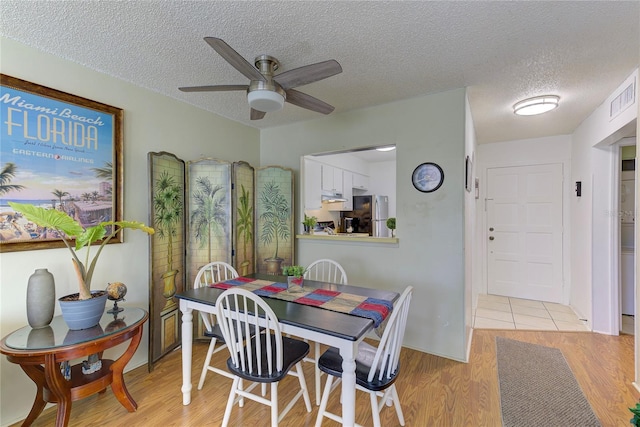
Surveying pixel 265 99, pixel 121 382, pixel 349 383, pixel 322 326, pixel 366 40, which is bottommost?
pixel 121 382

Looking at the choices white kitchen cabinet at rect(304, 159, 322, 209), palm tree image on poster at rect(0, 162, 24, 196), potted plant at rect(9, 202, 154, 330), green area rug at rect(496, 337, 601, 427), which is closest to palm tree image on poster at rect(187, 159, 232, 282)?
potted plant at rect(9, 202, 154, 330)

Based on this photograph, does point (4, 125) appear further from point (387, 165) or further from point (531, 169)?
point (531, 169)

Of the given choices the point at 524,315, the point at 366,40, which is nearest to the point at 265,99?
the point at 366,40

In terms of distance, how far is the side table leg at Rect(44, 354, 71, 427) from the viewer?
1539 millimetres

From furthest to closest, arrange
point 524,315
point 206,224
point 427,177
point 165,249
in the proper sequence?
point 524,315, point 206,224, point 427,177, point 165,249

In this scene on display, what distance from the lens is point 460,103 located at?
8.28 ft

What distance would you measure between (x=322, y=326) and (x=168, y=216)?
1.90 metres

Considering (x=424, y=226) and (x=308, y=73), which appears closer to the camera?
(x=308, y=73)

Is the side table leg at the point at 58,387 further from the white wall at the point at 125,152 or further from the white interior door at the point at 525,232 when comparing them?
the white interior door at the point at 525,232

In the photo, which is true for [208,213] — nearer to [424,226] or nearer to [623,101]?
[424,226]

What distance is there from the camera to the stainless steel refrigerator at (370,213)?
5.40 metres

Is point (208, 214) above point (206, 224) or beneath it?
above

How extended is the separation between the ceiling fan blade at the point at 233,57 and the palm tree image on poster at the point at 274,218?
176 cm

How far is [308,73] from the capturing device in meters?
1.63
